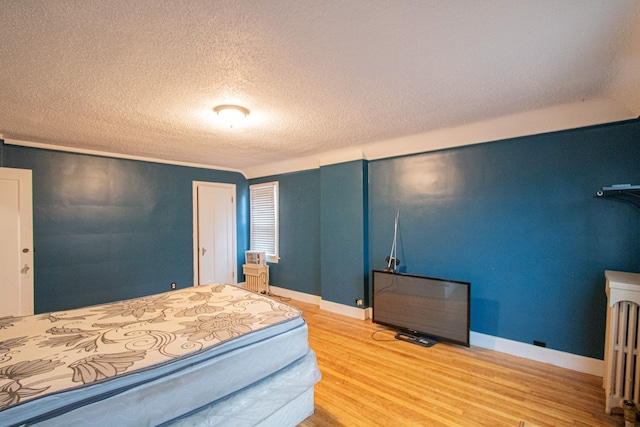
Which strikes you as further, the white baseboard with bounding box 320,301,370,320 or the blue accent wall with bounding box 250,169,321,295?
the blue accent wall with bounding box 250,169,321,295

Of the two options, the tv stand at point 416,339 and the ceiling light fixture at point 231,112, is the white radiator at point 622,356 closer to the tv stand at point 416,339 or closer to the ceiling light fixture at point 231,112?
the tv stand at point 416,339

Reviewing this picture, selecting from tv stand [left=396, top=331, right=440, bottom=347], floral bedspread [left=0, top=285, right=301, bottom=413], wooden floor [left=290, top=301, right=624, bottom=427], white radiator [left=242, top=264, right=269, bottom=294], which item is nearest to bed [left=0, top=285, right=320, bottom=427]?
floral bedspread [left=0, top=285, right=301, bottom=413]

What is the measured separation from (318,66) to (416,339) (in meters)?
3.07

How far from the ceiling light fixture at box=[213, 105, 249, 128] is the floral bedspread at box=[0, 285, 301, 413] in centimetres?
170

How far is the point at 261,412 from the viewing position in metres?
1.59

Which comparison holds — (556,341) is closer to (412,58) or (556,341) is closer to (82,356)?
(412,58)

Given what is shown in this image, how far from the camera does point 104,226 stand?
393 cm

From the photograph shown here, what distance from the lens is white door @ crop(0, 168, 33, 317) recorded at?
118 inches

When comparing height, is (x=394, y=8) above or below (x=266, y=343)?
above

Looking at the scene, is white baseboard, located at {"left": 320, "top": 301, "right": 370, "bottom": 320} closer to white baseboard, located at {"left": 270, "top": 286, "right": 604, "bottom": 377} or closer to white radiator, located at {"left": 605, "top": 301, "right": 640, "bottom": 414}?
white baseboard, located at {"left": 270, "top": 286, "right": 604, "bottom": 377}

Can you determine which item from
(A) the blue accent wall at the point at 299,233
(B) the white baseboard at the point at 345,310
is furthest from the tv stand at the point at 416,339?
(A) the blue accent wall at the point at 299,233

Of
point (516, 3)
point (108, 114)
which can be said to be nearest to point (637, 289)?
point (516, 3)

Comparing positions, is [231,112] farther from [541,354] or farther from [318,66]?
[541,354]

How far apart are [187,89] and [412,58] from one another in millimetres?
1685
